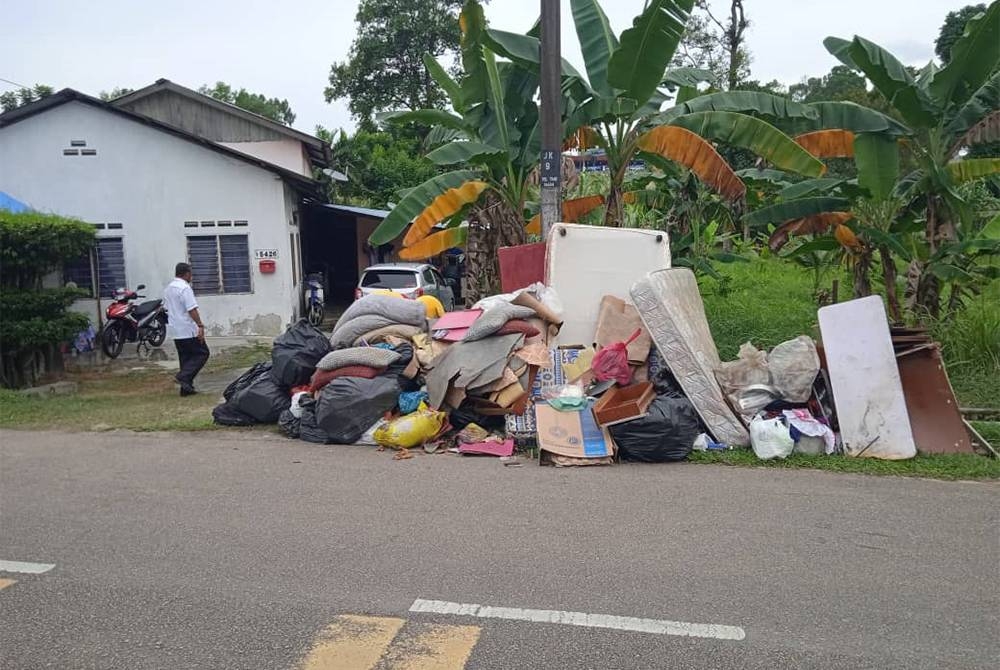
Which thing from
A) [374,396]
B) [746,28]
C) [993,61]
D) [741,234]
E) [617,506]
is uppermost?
[746,28]

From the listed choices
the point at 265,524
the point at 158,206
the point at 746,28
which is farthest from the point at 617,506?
the point at 746,28

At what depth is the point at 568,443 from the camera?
6.43 m

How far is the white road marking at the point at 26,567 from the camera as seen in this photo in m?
4.28

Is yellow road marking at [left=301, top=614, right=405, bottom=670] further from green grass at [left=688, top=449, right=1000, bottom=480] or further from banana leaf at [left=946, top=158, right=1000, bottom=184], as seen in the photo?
banana leaf at [left=946, top=158, right=1000, bottom=184]

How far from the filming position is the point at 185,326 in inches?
383

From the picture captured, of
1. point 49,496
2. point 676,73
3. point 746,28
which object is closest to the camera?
point 49,496

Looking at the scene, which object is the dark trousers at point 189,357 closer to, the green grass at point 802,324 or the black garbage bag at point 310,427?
the black garbage bag at point 310,427

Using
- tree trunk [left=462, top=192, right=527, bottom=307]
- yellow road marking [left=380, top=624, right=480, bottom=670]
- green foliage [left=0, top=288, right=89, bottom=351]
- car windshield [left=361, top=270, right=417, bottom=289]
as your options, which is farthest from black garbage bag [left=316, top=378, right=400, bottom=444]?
car windshield [left=361, top=270, right=417, bottom=289]

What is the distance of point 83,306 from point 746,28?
A: 85.4 feet

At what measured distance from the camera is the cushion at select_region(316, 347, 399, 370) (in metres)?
7.48

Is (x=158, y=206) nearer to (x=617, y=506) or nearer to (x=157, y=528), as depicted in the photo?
(x=157, y=528)

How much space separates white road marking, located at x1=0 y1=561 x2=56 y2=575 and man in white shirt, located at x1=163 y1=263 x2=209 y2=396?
5528 mm

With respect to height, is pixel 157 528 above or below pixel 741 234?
below

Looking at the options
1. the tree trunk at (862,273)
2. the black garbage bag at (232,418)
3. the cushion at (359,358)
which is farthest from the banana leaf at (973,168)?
the black garbage bag at (232,418)
